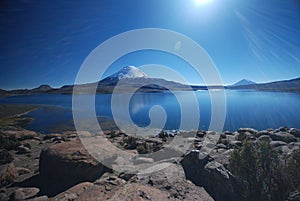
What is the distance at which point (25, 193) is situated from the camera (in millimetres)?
5500

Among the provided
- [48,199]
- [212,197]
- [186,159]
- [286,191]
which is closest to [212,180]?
[212,197]

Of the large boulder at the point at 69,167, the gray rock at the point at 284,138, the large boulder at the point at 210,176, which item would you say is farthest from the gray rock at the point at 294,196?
the gray rock at the point at 284,138

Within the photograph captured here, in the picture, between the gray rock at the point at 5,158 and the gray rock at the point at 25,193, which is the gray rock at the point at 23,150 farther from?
the gray rock at the point at 25,193

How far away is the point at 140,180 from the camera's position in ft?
15.6

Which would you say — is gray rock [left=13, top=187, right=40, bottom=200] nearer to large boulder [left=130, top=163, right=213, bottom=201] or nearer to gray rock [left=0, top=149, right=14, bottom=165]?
large boulder [left=130, top=163, right=213, bottom=201]

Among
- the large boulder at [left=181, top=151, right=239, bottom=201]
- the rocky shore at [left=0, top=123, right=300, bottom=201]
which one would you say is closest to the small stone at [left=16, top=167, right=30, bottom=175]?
the rocky shore at [left=0, top=123, right=300, bottom=201]

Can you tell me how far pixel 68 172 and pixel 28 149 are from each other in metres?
4.96

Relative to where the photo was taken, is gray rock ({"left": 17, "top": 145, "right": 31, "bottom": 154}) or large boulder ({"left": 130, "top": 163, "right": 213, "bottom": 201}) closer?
large boulder ({"left": 130, "top": 163, "right": 213, "bottom": 201})

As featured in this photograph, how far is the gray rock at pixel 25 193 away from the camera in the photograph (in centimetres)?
530

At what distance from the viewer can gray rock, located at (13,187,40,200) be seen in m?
5.30

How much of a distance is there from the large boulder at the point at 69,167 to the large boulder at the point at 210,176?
9.05ft

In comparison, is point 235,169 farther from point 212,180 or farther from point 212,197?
point 212,197

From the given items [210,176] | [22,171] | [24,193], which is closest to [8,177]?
[22,171]

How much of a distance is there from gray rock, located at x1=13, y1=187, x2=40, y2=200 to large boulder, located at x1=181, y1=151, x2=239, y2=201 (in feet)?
13.8
